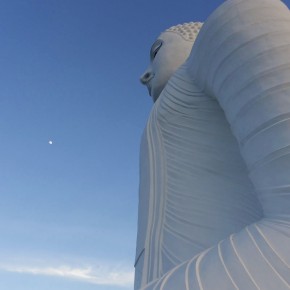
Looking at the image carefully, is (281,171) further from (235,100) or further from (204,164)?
(204,164)

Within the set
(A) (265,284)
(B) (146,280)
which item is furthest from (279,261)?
(B) (146,280)

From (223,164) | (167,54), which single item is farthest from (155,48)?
(223,164)

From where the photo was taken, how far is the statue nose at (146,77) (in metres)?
3.00

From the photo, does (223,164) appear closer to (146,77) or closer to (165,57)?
(165,57)

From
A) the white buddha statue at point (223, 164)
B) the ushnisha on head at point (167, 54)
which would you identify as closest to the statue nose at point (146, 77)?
the ushnisha on head at point (167, 54)

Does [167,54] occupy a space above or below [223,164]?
above

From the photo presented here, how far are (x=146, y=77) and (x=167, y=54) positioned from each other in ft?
0.92

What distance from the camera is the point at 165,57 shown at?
9.25ft

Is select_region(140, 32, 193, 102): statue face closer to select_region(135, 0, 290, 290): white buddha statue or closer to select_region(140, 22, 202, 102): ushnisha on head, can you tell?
select_region(140, 22, 202, 102): ushnisha on head

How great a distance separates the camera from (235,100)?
1.73 meters

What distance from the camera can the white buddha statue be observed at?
1401mm

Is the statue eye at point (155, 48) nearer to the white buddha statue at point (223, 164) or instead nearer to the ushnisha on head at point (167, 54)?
the ushnisha on head at point (167, 54)

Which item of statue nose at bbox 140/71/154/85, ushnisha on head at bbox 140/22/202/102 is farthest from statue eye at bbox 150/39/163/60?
statue nose at bbox 140/71/154/85

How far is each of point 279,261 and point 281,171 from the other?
0.98ft
